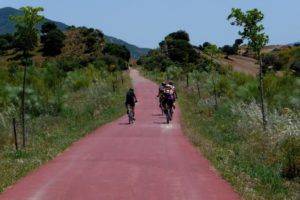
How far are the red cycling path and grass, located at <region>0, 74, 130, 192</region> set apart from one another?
0.41 m

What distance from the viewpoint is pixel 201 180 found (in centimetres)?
1337

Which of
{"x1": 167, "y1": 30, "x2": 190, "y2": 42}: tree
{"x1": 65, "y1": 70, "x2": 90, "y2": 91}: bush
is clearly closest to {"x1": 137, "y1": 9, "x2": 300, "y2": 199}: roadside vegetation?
{"x1": 65, "y1": 70, "x2": 90, "y2": 91}: bush

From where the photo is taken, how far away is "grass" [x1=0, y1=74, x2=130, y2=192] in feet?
51.5

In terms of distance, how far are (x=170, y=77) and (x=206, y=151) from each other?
50.1m

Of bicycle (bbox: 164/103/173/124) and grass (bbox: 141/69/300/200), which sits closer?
grass (bbox: 141/69/300/200)

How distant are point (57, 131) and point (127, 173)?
10.5 meters

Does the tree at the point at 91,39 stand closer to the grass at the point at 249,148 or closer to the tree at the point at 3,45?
the tree at the point at 3,45

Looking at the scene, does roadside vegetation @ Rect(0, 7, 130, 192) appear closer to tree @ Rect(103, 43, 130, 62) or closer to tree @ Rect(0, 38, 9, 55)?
tree @ Rect(0, 38, 9, 55)

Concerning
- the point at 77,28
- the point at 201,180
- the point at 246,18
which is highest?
the point at 77,28

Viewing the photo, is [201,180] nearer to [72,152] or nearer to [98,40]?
[72,152]

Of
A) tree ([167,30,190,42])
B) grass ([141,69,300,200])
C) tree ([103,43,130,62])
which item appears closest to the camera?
grass ([141,69,300,200])

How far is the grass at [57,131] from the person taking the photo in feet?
51.5

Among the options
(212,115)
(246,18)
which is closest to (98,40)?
(212,115)

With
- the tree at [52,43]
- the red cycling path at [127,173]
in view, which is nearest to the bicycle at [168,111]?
the red cycling path at [127,173]
